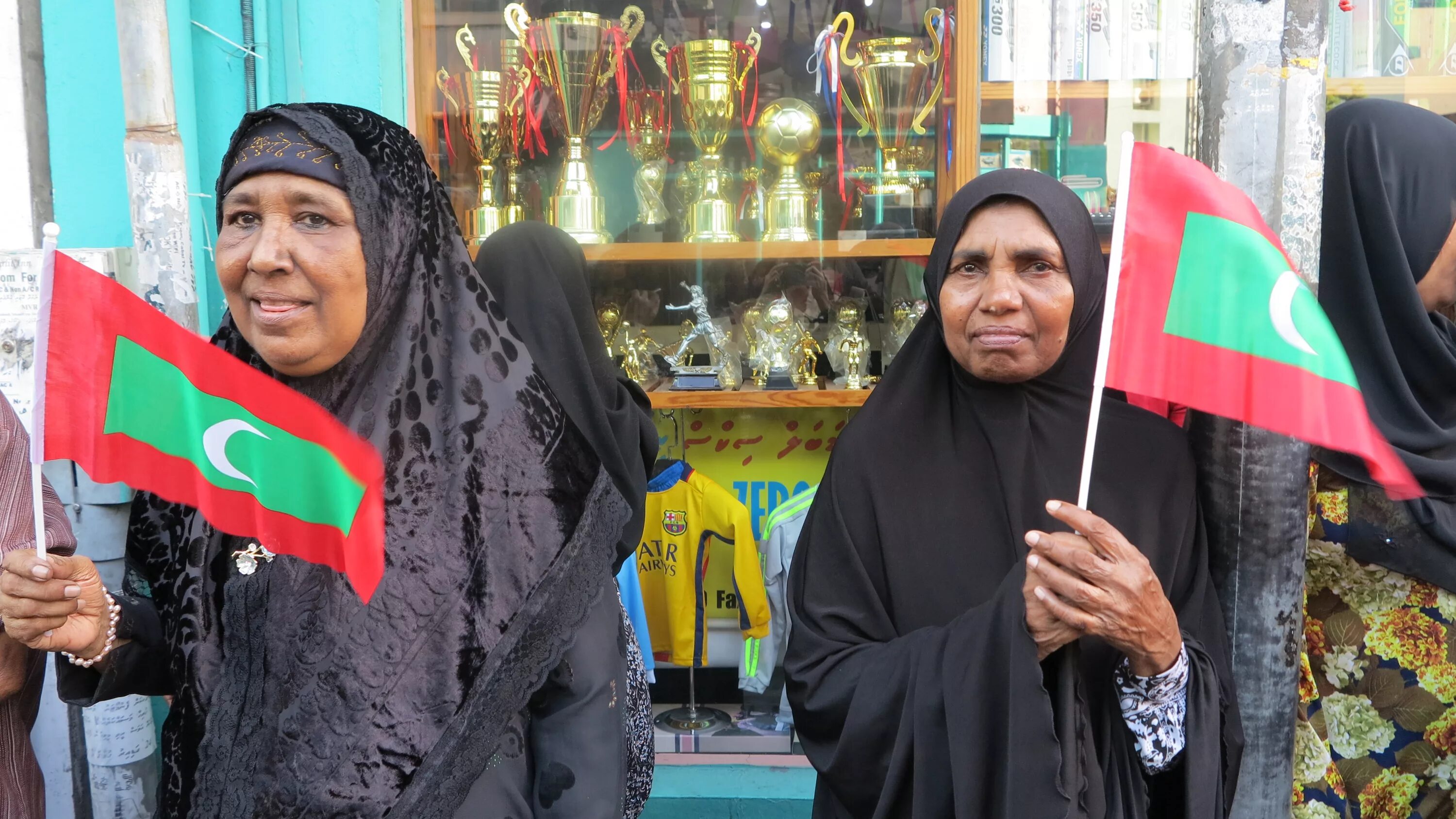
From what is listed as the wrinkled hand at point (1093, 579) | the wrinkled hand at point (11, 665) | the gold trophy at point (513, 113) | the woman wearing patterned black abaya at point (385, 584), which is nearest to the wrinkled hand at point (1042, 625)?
the wrinkled hand at point (1093, 579)

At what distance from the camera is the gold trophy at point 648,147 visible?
3.52m

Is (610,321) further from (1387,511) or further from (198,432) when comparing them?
(1387,511)

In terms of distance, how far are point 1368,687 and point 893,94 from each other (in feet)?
7.37

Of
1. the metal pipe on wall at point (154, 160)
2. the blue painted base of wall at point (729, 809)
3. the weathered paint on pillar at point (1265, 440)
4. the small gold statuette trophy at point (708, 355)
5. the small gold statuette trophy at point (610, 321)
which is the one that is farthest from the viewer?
the small gold statuette trophy at point (610, 321)

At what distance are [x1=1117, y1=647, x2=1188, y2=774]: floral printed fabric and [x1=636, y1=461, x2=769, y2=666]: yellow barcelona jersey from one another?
204 centimetres

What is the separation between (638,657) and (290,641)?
0.79 meters

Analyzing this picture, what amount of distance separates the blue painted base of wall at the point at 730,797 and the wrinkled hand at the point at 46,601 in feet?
→ 6.81

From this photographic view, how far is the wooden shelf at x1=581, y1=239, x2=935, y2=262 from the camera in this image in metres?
3.41

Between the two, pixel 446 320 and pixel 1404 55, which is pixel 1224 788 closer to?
pixel 446 320

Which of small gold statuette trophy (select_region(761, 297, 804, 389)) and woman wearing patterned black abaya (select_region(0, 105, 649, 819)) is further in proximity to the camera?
→ small gold statuette trophy (select_region(761, 297, 804, 389))

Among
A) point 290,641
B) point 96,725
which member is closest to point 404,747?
point 290,641

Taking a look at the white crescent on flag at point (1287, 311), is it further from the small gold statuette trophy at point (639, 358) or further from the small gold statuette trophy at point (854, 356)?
the small gold statuette trophy at point (639, 358)

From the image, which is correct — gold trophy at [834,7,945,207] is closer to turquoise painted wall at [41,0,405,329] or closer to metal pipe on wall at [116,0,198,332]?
turquoise painted wall at [41,0,405,329]

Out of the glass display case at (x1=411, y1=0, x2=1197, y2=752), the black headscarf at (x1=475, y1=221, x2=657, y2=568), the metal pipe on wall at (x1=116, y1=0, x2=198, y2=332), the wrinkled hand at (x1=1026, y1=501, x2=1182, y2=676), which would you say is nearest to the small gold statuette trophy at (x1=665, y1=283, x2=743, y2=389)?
the glass display case at (x1=411, y1=0, x2=1197, y2=752)
